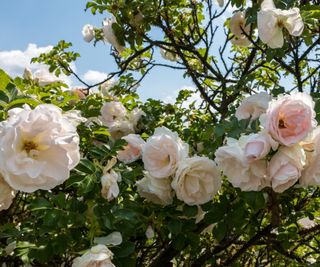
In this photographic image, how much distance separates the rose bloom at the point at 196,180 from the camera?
4.41 feet

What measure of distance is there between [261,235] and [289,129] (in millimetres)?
1018

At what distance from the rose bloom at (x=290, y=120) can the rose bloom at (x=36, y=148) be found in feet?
1.52

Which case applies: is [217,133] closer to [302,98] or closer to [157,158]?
[157,158]

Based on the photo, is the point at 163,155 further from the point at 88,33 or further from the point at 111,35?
the point at 88,33

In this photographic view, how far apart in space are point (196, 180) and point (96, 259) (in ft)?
1.25

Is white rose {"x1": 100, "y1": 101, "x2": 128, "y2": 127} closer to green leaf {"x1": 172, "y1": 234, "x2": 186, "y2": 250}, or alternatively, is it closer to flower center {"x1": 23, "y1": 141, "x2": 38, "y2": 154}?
green leaf {"x1": 172, "y1": 234, "x2": 186, "y2": 250}

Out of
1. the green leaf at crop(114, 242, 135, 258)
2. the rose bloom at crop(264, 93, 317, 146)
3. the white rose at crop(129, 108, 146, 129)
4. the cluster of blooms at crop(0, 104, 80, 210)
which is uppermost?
the white rose at crop(129, 108, 146, 129)

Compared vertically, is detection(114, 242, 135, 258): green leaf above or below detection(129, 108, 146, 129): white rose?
below

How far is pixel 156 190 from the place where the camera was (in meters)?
1.39

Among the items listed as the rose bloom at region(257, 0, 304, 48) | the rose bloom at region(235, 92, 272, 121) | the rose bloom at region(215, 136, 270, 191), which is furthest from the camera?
the rose bloom at region(257, 0, 304, 48)

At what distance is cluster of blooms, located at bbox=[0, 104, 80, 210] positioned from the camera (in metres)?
1.05

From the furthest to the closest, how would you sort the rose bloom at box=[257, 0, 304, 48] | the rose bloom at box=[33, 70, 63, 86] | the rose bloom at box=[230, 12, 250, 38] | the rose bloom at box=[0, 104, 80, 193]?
the rose bloom at box=[230, 12, 250, 38]
the rose bloom at box=[33, 70, 63, 86]
the rose bloom at box=[257, 0, 304, 48]
the rose bloom at box=[0, 104, 80, 193]

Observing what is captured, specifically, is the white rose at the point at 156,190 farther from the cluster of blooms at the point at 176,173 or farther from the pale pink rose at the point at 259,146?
the pale pink rose at the point at 259,146

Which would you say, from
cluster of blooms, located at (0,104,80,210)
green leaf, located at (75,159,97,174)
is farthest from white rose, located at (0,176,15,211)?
green leaf, located at (75,159,97,174)
